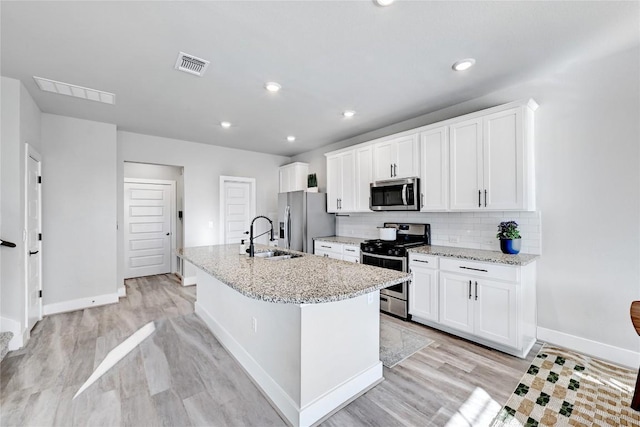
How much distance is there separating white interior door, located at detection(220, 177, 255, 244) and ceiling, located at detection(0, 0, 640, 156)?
A: 2246mm

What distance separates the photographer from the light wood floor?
70.9 inches

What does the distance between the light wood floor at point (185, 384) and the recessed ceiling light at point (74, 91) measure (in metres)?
2.68

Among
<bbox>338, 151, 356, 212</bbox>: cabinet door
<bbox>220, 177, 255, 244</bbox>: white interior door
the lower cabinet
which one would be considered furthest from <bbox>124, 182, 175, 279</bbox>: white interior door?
the lower cabinet

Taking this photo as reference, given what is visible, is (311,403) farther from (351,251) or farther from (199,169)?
(199,169)

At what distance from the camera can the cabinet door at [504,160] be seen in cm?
268

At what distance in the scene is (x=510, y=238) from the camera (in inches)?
110

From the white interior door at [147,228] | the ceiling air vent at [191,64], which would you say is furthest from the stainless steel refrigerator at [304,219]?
the white interior door at [147,228]

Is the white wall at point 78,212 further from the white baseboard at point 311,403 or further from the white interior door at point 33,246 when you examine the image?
the white baseboard at point 311,403

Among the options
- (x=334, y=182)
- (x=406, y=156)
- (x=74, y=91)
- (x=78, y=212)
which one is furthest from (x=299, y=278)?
(x=78, y=212)

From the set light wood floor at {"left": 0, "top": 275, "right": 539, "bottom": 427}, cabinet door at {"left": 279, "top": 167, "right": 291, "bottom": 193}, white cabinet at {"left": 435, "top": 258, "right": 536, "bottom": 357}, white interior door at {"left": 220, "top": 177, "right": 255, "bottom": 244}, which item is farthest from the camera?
cabinet door at {"left": 279, "top": 167, "right": 291, "bottom": 193}

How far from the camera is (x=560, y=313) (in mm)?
2686

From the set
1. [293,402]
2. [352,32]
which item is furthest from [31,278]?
[352,32]

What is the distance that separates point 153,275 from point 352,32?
6.11 meters

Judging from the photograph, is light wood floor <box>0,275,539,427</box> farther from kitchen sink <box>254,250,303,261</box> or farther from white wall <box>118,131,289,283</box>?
white wall <box>118,131,289,283</box>
